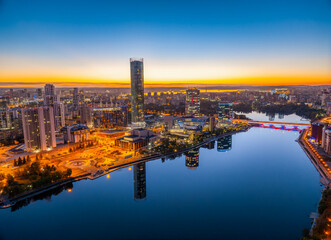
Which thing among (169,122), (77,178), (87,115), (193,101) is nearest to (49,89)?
(87,115)

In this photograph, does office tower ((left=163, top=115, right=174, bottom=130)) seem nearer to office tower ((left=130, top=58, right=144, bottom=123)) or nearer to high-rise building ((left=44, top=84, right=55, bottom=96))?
office tower ((left=130, top=58, right=144, bottom=123))

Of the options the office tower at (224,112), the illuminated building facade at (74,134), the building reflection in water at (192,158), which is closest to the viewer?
the building reflection in water at (192,158)

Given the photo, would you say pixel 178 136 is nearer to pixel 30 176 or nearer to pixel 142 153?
pixel 142 153

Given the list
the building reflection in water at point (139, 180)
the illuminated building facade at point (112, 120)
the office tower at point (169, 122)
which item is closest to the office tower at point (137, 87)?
the illuminated building facade at point (112, 120)

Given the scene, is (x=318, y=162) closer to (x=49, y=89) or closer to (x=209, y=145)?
(x=209, y=145)

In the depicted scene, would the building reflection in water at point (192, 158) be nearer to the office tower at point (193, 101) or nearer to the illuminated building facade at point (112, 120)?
the illuminated building facade at point (112, 120)

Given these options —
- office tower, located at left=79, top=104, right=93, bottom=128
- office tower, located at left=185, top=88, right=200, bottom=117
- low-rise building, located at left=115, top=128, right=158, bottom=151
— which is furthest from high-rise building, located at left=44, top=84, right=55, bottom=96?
office tower, located at left=185, top=88, right=200, bottom=117
